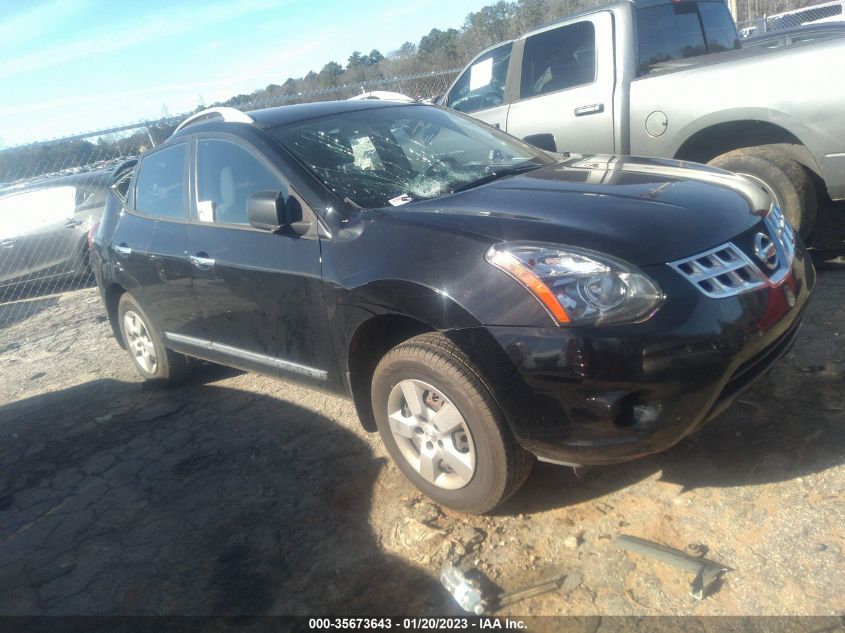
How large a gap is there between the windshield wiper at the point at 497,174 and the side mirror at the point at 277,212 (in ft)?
2.44

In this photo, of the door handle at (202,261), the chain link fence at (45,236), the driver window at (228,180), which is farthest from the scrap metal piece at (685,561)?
the chain link fence at (45,236)

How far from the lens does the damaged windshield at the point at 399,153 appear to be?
10.8 ft

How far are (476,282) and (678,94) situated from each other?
3131mm

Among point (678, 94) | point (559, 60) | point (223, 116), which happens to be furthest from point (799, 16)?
point (223, 116)

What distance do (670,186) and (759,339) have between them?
848mm

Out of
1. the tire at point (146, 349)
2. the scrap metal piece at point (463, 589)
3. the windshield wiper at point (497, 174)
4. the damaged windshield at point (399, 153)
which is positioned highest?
the damaged windshield at point (399, 153)

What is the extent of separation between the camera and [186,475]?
374 cm

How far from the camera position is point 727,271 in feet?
8.12

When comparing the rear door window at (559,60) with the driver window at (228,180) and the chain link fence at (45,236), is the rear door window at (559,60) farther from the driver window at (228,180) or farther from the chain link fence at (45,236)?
the chain link fence at (45,236)

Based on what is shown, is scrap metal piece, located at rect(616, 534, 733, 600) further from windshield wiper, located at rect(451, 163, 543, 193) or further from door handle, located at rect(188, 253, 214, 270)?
door handle, located at rect(188, 253, 214, 270)

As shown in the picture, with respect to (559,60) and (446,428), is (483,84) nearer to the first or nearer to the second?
(559,60)

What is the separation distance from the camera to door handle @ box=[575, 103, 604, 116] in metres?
5.28

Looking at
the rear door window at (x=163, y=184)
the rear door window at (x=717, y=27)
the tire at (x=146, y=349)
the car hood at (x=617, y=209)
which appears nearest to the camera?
the car hood at (x=617, y=209)

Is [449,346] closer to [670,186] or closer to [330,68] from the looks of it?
[670,186]
